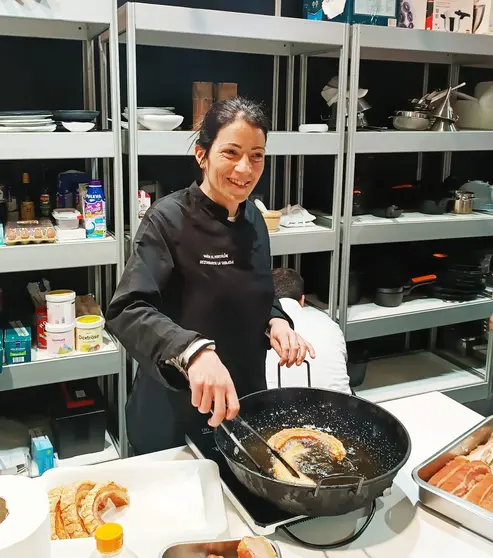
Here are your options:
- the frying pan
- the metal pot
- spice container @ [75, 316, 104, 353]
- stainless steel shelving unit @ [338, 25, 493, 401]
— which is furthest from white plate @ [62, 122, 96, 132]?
the metal pot

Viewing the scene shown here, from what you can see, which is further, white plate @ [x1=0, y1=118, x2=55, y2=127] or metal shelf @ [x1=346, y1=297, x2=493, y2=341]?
metal shelf @ [x1=346, y1=297, x2=493, y2=341]

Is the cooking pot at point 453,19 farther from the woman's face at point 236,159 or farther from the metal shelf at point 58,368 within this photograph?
the metal shelf at point 58,368

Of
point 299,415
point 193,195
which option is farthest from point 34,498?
point 193,195

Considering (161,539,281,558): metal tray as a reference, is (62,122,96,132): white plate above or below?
above

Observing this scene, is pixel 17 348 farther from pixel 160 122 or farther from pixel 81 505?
pixel 81 505

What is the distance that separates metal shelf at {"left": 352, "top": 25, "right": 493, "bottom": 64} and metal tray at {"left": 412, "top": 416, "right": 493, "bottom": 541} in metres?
1.85

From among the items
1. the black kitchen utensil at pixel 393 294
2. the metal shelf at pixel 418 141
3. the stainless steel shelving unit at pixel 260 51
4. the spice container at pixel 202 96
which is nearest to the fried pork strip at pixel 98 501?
the stainless steel shelving unit at pixel 260 51

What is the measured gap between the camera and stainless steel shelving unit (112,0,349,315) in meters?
2.28

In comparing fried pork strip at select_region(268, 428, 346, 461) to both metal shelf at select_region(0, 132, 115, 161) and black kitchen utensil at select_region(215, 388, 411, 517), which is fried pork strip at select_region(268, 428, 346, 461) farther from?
metal shelf at select_region(0, 132, 115, 161)

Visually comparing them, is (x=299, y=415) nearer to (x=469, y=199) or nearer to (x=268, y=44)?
(x=268, y=44)

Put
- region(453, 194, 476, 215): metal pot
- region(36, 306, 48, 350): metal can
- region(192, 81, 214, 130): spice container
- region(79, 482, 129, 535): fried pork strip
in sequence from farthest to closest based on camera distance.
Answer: region(453, 194, 476, 215): metal pot
region(192, 81, 214, 130): spice container
region(36, 306, 48, 350): metal can
region(79, 482, 129, 535): fried pork strip

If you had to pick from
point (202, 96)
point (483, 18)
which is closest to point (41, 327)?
point (202, 96)

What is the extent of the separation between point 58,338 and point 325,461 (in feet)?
4.75

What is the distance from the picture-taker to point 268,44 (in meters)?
2.79
